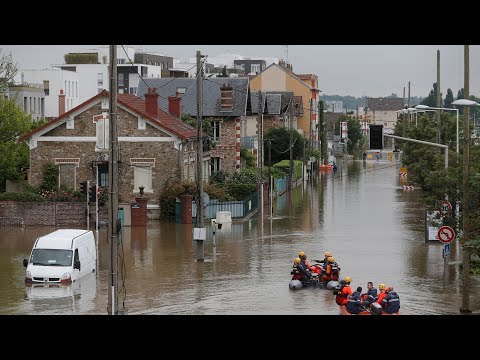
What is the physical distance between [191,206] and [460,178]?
59.9 feet

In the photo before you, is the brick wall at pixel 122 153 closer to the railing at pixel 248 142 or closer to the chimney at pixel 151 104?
the chimney at pixel 151 104

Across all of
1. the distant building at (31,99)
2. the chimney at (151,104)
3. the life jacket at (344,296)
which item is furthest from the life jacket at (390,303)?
the distant building at (31,99)

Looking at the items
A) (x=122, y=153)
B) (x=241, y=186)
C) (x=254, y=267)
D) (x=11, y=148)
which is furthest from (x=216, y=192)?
(x=254, y=267)

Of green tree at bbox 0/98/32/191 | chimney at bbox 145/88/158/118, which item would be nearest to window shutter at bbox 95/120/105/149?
chimney at bbox 145/88/158/118

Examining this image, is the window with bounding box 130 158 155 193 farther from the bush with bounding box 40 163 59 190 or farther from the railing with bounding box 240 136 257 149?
the railing with bounding box 240 136 257 149

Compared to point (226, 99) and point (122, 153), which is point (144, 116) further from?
point (226, 99)

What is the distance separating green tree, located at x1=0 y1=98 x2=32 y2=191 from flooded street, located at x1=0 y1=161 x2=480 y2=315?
19.4 ft

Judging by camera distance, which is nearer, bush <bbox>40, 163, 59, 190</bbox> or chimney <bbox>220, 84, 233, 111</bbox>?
bush <bbox>40, 163, 59, 190</bbox>

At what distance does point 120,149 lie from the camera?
146ft

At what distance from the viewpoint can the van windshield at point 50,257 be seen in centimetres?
2692

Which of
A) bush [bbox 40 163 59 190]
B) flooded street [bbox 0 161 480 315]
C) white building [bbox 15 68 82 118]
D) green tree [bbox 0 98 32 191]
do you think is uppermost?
white building [bbox 15 68 82 118]

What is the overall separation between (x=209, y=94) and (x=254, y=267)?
33.2 meters

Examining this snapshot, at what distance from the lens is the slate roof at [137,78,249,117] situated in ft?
201

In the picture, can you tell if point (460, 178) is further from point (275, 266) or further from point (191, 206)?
point (191, 206)
